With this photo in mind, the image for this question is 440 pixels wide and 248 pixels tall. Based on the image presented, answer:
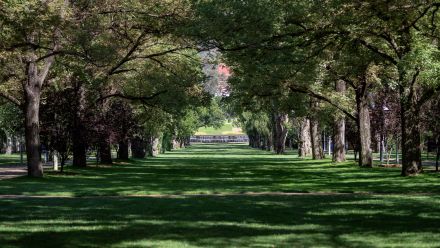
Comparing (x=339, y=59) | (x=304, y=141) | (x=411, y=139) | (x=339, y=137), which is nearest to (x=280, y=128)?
(x=304, y=141)

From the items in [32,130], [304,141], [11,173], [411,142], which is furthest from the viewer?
[304,141]

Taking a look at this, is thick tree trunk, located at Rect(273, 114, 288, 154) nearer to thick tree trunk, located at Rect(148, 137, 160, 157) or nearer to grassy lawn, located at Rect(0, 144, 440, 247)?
thick tree trunk, located at Rect(148, 137, 160, 157)

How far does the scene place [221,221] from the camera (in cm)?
1259

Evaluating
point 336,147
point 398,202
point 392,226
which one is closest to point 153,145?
point 336,147

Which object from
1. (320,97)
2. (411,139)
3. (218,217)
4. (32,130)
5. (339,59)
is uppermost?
(339,59)

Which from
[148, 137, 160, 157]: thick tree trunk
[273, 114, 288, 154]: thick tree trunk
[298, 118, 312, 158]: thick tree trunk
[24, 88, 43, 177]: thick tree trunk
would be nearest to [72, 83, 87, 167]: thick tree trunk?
[24, 88, 43, 177]: thick tree trunk

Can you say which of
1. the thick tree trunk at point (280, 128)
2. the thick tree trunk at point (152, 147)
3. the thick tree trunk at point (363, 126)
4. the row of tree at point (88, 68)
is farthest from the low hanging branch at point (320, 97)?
the thick tree trunk at point (280, 128)

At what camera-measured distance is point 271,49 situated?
18656 millimetres

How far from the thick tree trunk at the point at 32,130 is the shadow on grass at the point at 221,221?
11.0m

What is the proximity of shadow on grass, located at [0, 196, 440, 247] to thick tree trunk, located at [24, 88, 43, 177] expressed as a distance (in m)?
11.0

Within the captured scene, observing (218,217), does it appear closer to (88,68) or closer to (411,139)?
(411,139)

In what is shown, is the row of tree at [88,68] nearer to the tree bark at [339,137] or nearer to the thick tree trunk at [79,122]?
the thick tree trunk at [79,122]

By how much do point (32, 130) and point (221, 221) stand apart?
59.5 feet

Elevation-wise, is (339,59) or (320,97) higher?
(339,59)
